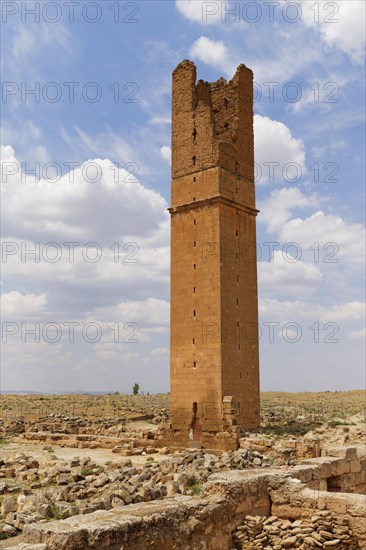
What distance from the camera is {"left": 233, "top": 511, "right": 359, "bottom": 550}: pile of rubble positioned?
8.20 m

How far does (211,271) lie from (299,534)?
17.5 m

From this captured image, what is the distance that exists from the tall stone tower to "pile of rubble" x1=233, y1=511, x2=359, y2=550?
15.0 meters

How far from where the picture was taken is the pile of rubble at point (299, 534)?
8195 mm

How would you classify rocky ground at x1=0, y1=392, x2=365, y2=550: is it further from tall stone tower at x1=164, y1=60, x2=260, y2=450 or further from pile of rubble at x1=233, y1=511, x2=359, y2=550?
tall stone tower at x1=164, y1=60, x2=260, y2=450

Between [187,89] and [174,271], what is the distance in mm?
8759

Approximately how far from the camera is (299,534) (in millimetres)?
8344

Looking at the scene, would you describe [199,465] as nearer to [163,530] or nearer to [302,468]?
[302,468]

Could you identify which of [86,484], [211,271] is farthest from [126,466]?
[211,271]

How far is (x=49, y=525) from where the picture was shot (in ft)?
21.5

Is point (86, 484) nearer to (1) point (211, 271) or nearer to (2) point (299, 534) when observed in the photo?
(2) point (299, 534)

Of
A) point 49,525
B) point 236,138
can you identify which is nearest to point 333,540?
point 49,525

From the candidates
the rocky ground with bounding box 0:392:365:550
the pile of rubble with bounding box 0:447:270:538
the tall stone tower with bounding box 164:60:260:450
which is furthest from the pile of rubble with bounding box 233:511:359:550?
the tall stone tower with bounding box 164:60:260:450

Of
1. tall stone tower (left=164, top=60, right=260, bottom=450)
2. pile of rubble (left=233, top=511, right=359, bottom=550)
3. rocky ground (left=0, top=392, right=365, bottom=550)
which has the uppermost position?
tall stone tower (left=164, top=60, right=260, bottom=450)

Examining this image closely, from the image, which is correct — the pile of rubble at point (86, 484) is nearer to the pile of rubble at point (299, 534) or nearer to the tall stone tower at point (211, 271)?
the pile of rubble at point (299, 534)
